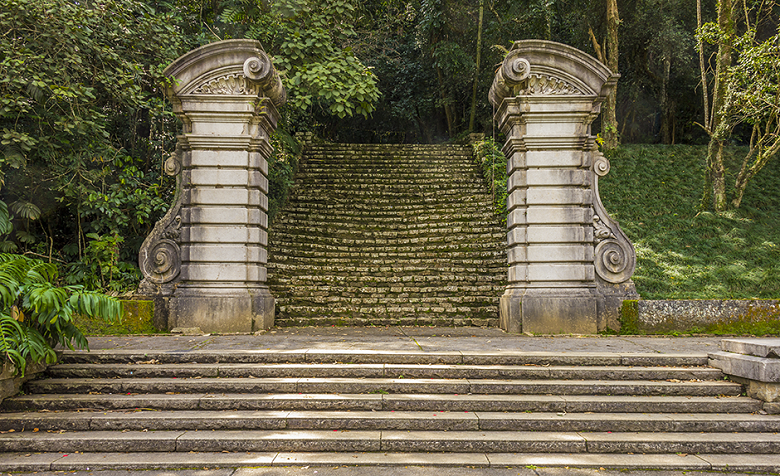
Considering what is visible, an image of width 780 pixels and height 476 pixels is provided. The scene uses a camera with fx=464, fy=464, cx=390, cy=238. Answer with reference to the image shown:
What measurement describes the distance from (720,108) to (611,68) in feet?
14.0

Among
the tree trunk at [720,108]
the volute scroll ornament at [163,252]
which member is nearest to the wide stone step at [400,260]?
the volute scroll ornament at [163,252]

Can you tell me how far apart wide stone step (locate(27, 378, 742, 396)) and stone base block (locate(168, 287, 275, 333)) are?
255 cm

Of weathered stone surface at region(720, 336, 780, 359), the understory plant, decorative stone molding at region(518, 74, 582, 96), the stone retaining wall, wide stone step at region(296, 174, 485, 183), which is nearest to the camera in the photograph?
the understory plant

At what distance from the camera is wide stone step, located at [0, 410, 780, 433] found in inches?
194

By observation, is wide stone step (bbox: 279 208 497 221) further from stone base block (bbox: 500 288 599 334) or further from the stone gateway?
stone base block (bbox: 500 288 599 334)

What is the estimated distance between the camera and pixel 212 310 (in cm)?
816

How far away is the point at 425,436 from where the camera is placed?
15.5 feet

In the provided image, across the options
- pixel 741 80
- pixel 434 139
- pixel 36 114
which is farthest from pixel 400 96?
pixel 36 114

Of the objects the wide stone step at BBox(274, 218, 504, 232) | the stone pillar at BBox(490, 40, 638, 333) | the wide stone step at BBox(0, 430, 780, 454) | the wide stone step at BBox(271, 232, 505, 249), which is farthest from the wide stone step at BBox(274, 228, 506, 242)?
the wide stone step at BBox(0, 430, 780, 454)

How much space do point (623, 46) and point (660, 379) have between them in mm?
19243

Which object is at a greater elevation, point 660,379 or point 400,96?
point 400,96

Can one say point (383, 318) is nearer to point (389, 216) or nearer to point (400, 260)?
point (400, 260)

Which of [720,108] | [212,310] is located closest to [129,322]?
[212,310]

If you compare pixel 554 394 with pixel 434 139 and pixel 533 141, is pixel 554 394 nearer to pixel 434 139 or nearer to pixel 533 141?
pixel 533 141
